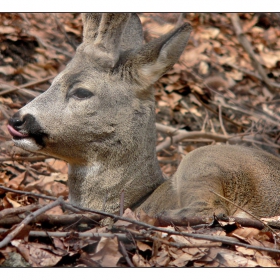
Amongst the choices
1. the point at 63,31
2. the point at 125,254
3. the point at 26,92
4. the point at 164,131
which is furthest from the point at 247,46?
the point at 125,254

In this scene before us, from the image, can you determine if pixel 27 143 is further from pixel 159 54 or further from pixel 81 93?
Result: pixel 159 54

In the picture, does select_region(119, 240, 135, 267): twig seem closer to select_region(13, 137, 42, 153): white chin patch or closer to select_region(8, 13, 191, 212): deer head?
select_region(8, 13, 191, 212): deer head

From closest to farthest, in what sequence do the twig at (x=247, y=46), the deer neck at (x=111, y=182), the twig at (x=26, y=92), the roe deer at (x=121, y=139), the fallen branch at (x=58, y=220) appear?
the fallen branch at (x=58, y=220)
the roe deer at (x=121, y=139)
the deer neck at (x=111, y=182)
the twig at (x=26, y=92)
the twig at (x=247, y=46)

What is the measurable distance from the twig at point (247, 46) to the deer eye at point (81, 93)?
5406 millimetres

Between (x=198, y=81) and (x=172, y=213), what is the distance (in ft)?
17.6

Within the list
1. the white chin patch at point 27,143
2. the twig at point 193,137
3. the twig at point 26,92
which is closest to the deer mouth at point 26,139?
the white chin patch at point 27,143

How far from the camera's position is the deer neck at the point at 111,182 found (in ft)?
16.8

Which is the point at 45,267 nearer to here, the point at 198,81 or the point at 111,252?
the point at 111,252

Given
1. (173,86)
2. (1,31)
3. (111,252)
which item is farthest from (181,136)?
(111,252)

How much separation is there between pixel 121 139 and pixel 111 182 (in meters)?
0.36

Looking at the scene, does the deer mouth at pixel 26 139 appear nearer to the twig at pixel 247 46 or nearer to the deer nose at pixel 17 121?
the deer nose at pixel 17 121

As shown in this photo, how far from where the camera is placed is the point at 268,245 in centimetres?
441

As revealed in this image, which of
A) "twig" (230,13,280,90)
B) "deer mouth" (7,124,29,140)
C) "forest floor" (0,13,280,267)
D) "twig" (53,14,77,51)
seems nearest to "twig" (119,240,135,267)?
"forest floor" (0,13,280,267)

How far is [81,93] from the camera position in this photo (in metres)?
4.95
